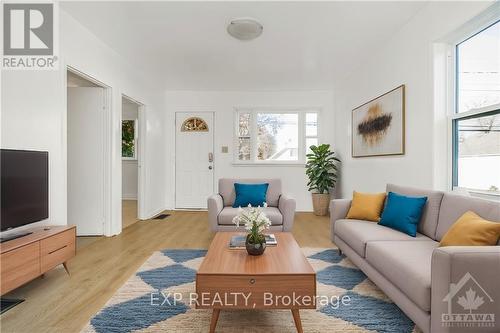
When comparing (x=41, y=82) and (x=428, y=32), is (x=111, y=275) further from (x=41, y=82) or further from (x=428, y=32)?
(x=428, y=32)

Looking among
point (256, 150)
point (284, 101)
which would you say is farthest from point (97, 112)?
point (284, 101)

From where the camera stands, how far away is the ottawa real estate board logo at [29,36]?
8.46 feet

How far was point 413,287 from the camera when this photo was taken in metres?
1.63

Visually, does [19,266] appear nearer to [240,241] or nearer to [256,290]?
[240,241]

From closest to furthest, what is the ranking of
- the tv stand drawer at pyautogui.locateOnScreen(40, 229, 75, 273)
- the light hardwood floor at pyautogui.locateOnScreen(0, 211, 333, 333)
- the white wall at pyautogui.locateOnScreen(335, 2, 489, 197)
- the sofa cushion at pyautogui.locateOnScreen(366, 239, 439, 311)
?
the sofa cushion at pyautogui.locateOnScreen(366, 239, 439, 311) < the light hardwood floor at pyautogui.locateOnScreen(0, 211, 333, 333) < the tv stand drawer at pyautogui.locateOnScreen(40, 229, 75, 273) < the white wall at pyautogui.locateOnScreen(335, 2, 489, 197)

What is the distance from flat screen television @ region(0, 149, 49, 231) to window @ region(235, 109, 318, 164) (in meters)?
3.99

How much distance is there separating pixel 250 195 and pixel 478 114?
261cm

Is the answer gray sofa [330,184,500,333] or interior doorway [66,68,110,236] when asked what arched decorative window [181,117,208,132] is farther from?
gray sofa [330,184,500,333]

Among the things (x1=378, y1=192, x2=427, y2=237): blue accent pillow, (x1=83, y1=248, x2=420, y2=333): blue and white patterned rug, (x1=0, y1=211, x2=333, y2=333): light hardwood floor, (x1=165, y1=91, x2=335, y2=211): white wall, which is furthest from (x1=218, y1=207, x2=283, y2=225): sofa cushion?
(x1=165, y1=91, x2=335, y2=211): white wall

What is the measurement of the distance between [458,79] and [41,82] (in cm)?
414

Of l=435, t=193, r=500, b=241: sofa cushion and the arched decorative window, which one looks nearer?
l=435, t=193, r=500, b=241: sofa cushion

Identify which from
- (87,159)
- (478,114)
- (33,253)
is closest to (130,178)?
(87,159)

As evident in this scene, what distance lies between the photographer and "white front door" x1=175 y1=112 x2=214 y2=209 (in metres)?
6.20

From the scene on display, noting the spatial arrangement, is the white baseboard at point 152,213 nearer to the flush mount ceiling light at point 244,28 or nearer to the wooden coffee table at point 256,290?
the flush mount ceiling light at point 244,28
